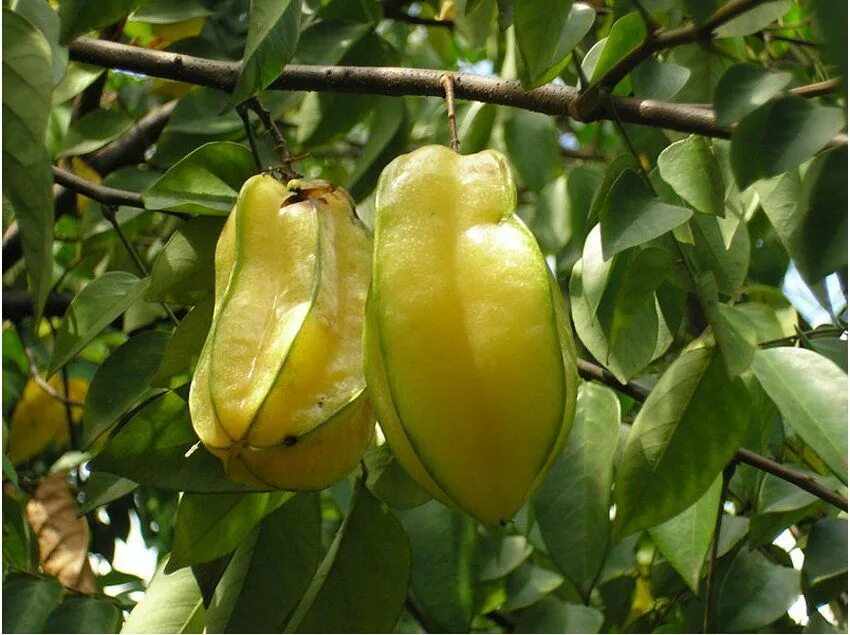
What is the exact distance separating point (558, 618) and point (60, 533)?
0.78m

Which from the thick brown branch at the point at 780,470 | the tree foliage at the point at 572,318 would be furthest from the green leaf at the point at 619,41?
the thick brown branch at the point at 780,470

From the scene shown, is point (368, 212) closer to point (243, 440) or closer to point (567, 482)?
point (567, 482)

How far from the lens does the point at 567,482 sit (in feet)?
3.74

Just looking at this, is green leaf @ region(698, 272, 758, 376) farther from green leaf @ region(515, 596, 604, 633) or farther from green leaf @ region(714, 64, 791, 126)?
green leaf @ region(515, 596, 604, 633)

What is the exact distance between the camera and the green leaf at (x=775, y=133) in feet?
2.56

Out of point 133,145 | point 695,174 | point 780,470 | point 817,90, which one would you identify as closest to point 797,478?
point 780,470

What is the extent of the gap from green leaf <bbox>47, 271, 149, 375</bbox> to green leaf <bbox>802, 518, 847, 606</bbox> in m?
0.78

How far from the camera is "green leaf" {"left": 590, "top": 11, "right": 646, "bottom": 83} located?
38.1 inches

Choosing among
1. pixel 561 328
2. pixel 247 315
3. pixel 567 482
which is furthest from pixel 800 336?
pixel 247 315

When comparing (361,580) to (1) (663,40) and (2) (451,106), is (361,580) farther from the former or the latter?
(1) (663,40)

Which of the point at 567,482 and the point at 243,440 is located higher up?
the point at 243,440

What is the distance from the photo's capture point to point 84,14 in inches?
36.0

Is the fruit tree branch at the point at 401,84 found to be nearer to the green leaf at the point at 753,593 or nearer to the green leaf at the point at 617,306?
the green leaf at the point at 617,306

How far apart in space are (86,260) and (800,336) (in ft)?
4.53
